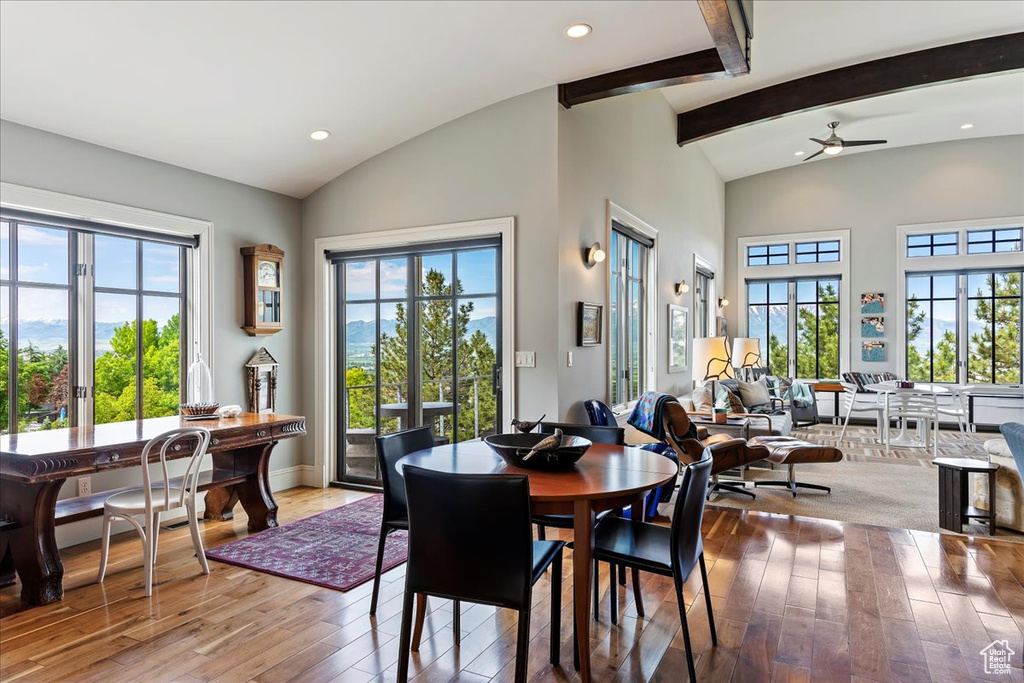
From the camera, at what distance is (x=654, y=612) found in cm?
281

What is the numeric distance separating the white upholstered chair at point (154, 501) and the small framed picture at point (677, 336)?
522cm

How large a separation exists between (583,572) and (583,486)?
30cm

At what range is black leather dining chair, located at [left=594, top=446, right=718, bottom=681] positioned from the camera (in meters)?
2.20

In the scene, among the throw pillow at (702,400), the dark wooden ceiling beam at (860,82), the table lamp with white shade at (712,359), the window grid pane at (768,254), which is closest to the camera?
the table lamp with white shade at (712,359)

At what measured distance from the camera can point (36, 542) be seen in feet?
9.81

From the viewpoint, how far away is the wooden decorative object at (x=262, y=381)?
16.1 ft

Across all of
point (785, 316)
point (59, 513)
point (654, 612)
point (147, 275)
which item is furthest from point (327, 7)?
point (785, 316)

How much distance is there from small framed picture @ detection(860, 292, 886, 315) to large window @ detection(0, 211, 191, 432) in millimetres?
9747

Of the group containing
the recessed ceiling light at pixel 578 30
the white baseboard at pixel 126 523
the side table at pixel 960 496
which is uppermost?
the recessed ceiling light at pixel 578 30

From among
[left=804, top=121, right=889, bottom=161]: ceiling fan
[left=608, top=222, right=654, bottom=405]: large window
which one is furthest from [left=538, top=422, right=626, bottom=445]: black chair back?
[left=804, top=121, right=889, bottom=161]: ceiling fan

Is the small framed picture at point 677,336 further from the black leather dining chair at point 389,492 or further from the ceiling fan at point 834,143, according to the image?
the black leather dining chair at point 389,492

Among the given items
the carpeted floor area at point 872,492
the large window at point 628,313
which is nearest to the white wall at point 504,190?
the large window at point 628,313

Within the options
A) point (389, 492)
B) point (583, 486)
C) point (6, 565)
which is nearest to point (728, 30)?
point (583, 486)

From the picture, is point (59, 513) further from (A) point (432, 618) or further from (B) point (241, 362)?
(A) point (432, 618)
